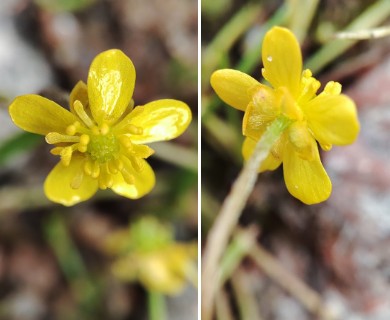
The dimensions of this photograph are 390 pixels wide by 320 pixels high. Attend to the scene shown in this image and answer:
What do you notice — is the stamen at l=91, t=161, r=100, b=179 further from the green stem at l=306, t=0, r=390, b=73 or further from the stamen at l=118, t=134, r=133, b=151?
the green stem at l=306, t=0, r=390, b=73

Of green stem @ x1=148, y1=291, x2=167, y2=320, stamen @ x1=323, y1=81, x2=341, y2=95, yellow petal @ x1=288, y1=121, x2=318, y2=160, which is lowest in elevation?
green stem @ x1=148, y1=291, x2=167, y2=320

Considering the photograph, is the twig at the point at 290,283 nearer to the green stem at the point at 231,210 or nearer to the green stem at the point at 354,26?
the green stem at the point at 231,210

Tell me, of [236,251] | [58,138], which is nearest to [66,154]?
[58,138]

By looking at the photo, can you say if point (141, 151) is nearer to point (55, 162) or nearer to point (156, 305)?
point (156, 305)

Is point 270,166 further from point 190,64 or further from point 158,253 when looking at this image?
point 190,64

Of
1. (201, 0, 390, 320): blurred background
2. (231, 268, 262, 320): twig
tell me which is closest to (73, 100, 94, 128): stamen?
(201, 0, 390, 320): blurred background

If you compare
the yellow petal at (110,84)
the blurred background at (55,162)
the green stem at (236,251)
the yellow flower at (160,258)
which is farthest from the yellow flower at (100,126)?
the blurred background at (55,162)
